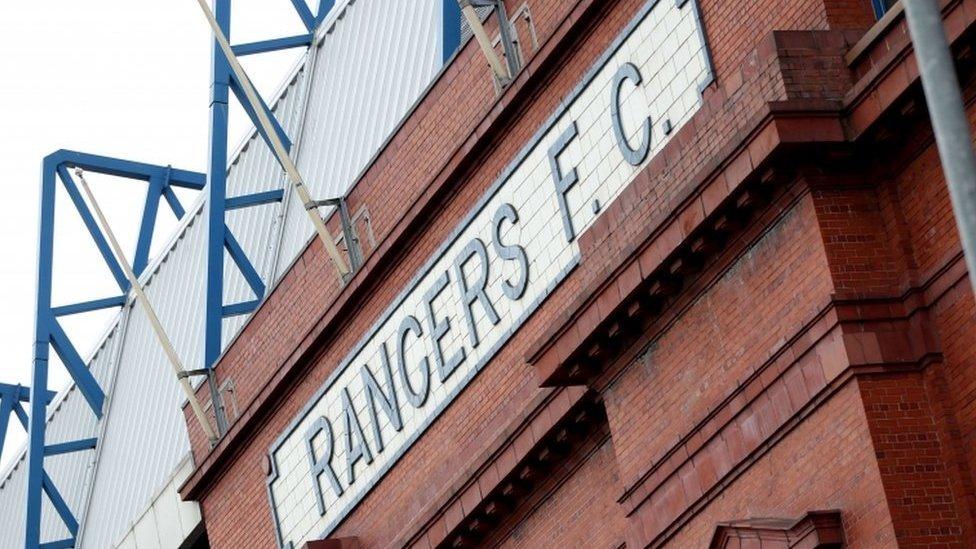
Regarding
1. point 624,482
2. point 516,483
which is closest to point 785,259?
point 624,482

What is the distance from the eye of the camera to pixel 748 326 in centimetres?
2077

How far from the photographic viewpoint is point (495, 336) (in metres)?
25.8

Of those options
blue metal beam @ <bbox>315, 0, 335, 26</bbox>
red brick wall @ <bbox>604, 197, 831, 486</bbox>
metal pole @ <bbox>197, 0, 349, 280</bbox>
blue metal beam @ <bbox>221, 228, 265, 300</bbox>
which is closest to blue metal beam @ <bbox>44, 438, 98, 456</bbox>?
blue metal beam @ <bbox>221, 228, 265, 300</bbox>

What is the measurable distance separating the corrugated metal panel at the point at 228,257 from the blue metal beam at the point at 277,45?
0.37 metres

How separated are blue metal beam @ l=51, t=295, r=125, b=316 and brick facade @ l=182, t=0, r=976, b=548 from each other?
19.8 metres

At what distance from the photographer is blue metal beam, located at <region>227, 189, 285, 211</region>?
36.4m

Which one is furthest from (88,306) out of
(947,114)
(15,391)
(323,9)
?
(947,114)

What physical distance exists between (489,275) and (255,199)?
12.0m

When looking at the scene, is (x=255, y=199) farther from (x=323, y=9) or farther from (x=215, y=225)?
(x=323, y=9)

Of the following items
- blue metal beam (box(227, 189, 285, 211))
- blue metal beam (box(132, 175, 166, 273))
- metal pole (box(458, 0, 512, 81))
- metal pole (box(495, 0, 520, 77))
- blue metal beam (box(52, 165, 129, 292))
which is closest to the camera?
metal pole (box(458, 0, 512, 81))

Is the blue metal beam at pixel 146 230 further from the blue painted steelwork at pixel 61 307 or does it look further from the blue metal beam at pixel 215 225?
the blue metal beam at pixel 215 225

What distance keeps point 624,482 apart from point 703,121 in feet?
12.8

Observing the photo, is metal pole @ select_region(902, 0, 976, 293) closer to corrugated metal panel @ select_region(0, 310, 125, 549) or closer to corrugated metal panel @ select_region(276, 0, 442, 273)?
corrugated metal panel @ select_region(276, 0, 442, 273)

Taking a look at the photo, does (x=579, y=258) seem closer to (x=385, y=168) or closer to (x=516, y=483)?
(x=516, y=483)
